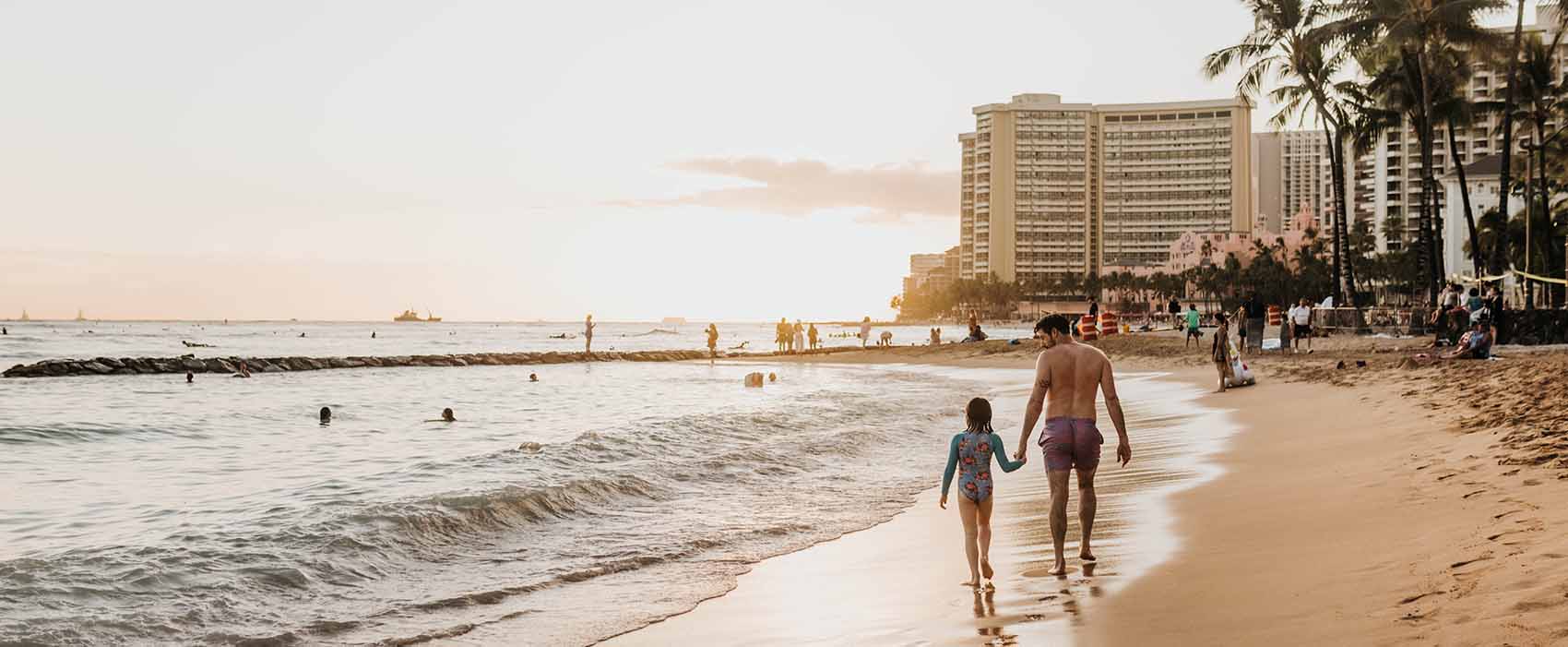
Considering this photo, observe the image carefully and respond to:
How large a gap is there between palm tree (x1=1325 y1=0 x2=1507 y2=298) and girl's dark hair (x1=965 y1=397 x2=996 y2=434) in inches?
1336

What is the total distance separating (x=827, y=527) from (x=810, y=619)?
367cm

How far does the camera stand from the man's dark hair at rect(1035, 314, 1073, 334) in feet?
23.7

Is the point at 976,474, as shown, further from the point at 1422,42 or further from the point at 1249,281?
the point at 1249,281

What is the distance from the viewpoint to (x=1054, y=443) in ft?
24.3

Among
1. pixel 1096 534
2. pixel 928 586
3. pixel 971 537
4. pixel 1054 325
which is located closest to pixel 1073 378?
pixel 1054 325

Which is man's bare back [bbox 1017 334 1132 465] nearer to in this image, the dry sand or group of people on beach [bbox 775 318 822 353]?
the dry sand

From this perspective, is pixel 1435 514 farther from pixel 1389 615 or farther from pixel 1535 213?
pixel 1535 213

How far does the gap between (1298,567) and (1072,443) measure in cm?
155

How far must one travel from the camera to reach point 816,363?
50.1m

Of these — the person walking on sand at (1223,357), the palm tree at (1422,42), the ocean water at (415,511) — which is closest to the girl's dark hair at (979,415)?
the ocean water at (415,511)

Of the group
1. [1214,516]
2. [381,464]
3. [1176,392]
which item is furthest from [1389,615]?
[1176,392]

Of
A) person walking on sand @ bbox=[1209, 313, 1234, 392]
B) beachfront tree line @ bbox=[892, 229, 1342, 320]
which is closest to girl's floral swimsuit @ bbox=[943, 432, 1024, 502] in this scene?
person walking on sand @ bbox=[1209, 313, 1234, 392]

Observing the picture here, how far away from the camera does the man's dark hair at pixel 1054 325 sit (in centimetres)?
723

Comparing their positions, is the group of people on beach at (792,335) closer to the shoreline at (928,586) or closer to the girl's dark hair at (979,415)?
the shoreline at (928,586)
